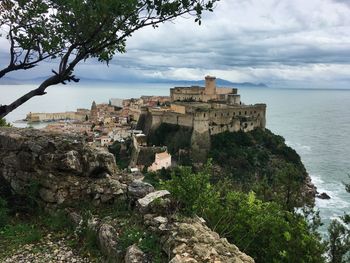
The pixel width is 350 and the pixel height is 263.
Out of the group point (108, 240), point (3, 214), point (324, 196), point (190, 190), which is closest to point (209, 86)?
point (324, 196)

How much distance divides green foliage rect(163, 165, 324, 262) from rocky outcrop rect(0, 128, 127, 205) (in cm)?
133

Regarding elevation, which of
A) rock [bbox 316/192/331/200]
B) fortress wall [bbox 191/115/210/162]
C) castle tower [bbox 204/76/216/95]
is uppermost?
castle tower [bbox 204/76/216/95]

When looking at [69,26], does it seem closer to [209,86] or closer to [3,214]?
[3,214]

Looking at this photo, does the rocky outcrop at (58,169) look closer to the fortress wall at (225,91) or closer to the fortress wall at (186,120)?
the fortress wall at (186,120)

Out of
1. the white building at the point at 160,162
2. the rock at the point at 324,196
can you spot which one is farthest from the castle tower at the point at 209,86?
the rock at the point at 324,196

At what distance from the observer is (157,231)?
19.8 ft

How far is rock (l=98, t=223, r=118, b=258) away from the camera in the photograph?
6.08m

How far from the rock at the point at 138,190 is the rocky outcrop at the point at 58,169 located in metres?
0.17

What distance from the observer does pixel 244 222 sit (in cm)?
836

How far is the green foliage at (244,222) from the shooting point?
712 cm

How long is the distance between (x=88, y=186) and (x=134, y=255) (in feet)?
8.95

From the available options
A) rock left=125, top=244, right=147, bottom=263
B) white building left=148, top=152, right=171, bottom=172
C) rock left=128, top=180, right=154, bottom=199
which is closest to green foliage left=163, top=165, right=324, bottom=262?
rock left=128, top=180, right=154, bottom=199

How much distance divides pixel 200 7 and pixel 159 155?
1579 inches

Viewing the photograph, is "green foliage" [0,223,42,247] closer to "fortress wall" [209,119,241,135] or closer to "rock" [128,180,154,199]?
"rock" [128,180,154,199]
